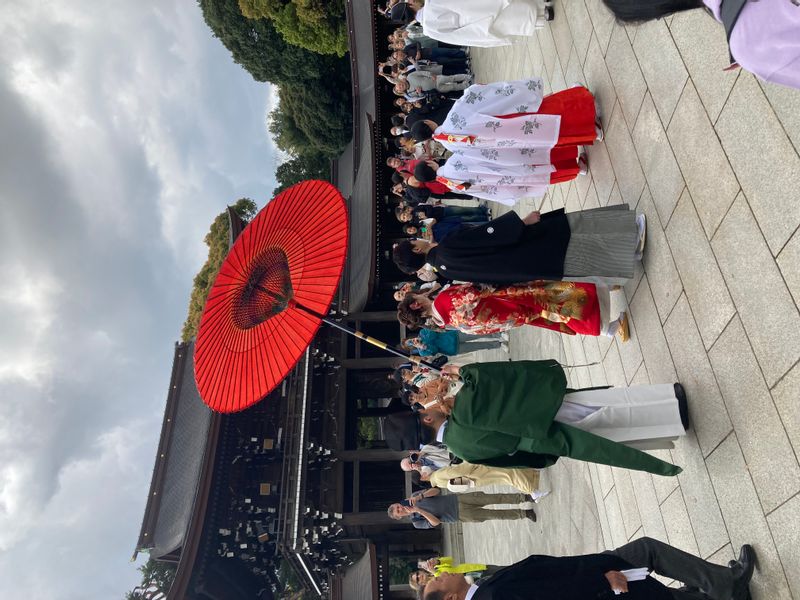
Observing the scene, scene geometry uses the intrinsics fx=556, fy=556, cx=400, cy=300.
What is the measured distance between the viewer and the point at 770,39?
172cm

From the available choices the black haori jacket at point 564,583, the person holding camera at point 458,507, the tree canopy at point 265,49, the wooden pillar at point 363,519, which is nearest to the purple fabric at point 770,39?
the black haori jacket at point 564,583

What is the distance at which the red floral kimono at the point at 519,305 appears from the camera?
211 inches

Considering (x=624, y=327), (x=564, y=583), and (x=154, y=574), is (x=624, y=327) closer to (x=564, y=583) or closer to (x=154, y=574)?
(x=564, y=583)

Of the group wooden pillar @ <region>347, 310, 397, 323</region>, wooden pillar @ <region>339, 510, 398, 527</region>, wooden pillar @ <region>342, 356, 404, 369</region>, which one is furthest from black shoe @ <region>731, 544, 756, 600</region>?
wooden pillar @ <region>342, 356, 404, 369</region>

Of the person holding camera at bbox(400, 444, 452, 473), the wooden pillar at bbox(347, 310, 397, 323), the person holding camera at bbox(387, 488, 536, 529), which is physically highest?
the wooden pillar at bbox(347, 310, 397, 323)

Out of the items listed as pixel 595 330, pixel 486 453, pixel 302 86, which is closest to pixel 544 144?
pixel 595 330

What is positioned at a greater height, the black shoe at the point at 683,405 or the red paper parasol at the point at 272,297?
the red paper parasol at the point at 272,297

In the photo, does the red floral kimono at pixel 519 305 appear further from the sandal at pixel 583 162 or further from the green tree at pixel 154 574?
the green tree at pixel 154 574

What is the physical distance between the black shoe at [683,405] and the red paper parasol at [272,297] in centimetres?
278

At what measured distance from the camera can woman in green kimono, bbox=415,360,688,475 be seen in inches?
152

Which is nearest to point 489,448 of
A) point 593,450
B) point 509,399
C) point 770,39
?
point 509,399

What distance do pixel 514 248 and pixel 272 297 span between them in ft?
9.91

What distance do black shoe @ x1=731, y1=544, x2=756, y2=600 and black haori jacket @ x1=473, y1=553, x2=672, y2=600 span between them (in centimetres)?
39

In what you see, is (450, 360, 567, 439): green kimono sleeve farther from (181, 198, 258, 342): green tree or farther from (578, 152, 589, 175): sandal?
(181, 198, 258, 342): green tree
